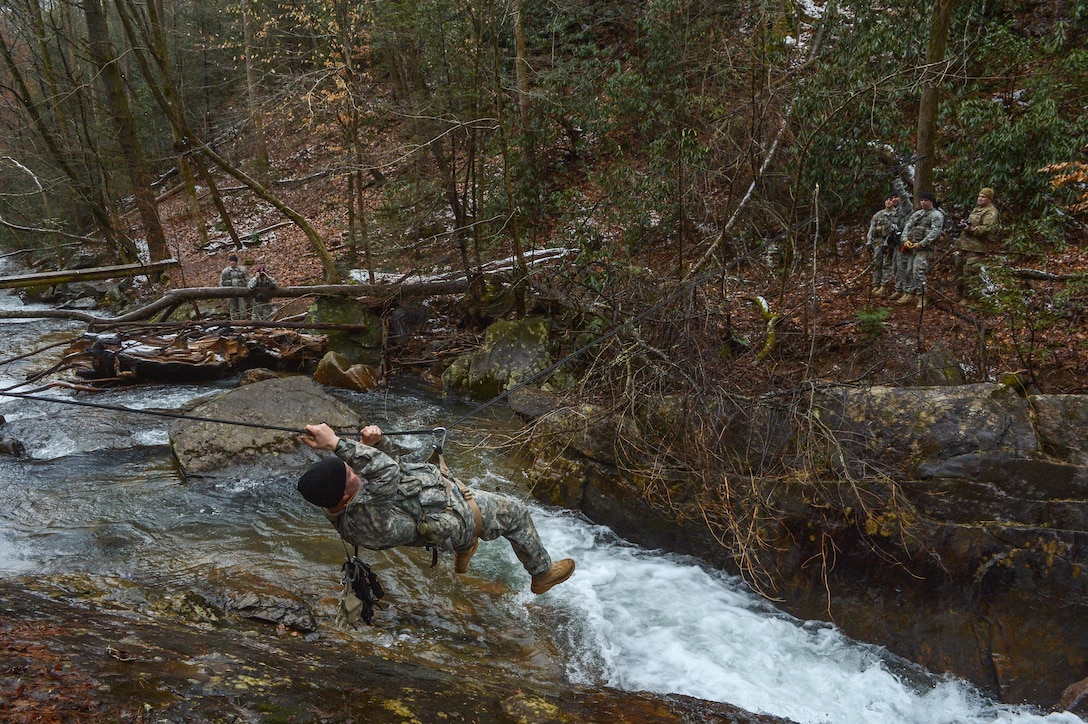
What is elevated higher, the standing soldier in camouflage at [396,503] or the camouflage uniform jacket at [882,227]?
the camouflage uniform jacket at [882,227]

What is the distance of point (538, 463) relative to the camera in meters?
7.34

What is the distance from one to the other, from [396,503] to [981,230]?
→ 29.8ft

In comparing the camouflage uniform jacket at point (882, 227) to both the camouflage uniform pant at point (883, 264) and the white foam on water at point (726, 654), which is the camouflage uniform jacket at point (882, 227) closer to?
the camouflage uniform pant at point (883, 264)

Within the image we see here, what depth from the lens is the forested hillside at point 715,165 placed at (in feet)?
26.7

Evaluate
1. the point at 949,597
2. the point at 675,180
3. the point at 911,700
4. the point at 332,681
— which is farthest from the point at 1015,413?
the point at 675,180

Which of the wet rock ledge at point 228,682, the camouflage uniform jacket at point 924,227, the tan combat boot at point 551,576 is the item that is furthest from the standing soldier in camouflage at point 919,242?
the wet rock ledge at point 228,682

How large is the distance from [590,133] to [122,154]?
40.9ft

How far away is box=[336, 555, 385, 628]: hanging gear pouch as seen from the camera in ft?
14.3

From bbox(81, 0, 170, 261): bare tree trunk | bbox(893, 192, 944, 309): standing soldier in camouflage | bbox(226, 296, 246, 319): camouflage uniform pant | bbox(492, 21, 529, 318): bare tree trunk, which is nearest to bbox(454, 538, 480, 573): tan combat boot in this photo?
bbox(492, 21, 529, 318): bare tree trunk

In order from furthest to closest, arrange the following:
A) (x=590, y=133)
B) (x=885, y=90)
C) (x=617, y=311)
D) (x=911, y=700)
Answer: (x=590, y=133), (x=885, y=90), (x=617, y=311), (x=911, y=700)

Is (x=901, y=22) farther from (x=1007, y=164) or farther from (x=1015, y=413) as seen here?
(x=1015, y=413)

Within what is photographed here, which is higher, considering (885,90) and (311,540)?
(885,90)

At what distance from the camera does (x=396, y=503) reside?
4.45 metres

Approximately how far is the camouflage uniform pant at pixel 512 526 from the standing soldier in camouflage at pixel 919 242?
23.4ft
